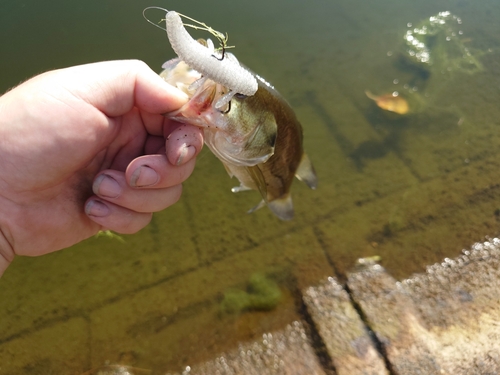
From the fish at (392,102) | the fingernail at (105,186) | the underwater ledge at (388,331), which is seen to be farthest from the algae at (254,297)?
the fish at (392,102)

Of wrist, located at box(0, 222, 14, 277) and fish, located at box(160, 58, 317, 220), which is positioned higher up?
fish, located at box(160, 58, 317, 220)

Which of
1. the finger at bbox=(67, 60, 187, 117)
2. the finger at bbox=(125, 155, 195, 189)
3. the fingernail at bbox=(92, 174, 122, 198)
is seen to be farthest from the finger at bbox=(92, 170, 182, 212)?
the finger at bbox=(67, 60, 187, 117)

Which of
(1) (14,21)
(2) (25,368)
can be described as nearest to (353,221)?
(2) (25,368)

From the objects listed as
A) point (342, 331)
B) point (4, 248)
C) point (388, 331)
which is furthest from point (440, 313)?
point (4, 248)

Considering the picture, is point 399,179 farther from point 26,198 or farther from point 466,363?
point 26,198

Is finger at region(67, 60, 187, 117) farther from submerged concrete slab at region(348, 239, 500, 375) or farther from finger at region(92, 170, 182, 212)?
submerged concrete slab at region(348, 239, 500, 375)

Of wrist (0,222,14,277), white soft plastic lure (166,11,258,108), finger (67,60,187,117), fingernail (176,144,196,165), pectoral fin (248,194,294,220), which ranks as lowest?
pectoral fin (248,194,294,220)
